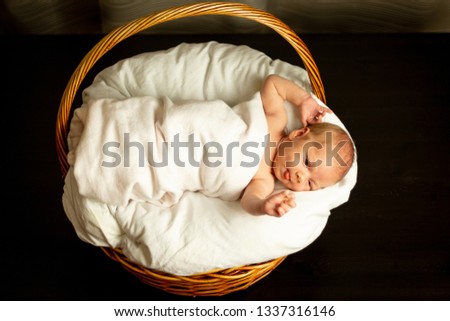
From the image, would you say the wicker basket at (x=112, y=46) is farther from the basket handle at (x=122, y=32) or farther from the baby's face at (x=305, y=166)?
the baby's face at (x=305, y=166)

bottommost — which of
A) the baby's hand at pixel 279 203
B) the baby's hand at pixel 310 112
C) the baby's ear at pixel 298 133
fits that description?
the baby's hand at pixel 279 203

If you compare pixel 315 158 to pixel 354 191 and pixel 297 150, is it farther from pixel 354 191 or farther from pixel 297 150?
pixel 354 191

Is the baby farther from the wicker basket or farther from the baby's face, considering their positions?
the wicker basket

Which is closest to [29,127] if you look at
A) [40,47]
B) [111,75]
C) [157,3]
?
[40,47]

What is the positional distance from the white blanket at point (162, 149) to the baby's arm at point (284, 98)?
6 centimetres


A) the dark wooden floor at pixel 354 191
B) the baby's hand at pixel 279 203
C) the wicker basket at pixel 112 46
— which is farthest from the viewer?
the dark wooden floor at pixel 354 191

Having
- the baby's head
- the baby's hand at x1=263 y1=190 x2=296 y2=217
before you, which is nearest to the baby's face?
the baby's head

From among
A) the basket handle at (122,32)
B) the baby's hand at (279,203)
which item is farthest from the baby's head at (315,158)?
the basket handle at (122,32)

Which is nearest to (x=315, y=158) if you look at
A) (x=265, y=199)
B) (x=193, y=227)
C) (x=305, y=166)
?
(x=305, y=166)

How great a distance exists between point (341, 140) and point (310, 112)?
0.34 feet

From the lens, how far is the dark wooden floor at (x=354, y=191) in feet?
4.03

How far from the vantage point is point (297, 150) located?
1.06 meters
